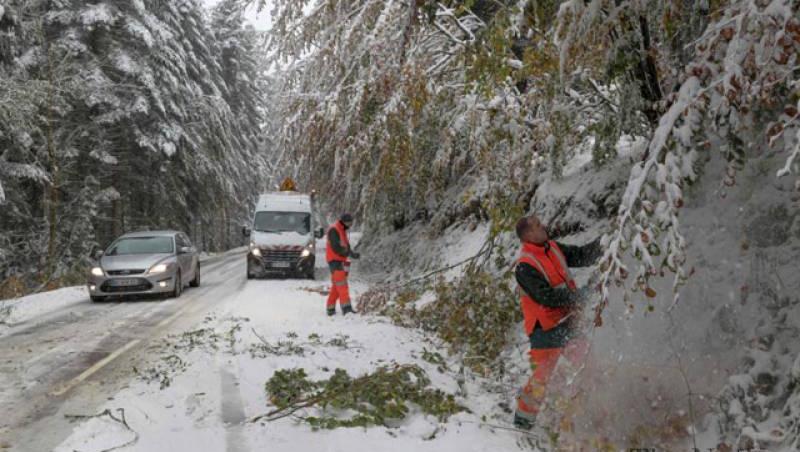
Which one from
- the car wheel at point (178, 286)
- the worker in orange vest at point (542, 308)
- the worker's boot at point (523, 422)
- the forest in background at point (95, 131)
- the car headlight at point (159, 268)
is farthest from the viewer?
the forest in background at point (95, 131)

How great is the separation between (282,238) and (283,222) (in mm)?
1074

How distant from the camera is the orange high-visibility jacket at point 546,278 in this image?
4.90m

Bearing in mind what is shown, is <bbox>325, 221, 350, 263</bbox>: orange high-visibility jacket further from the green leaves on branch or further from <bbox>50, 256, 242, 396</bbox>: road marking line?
the green leaves on branch

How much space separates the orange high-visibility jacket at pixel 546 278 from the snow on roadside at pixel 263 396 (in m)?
1.04

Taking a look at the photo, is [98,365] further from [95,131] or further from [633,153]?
[95,131]

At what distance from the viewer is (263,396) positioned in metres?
5.60

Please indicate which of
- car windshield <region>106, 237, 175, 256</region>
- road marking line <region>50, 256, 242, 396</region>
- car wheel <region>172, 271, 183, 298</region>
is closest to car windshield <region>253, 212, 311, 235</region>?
car windshield <region>106, 237, 175, 256</region>

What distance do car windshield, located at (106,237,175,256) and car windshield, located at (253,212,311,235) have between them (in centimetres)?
414

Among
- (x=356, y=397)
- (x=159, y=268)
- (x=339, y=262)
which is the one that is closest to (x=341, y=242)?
(x=339, y=262)

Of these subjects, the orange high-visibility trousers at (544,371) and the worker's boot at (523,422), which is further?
the worker's boot at (523,422)

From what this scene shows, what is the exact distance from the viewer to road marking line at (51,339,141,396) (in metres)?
6.05

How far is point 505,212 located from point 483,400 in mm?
2132

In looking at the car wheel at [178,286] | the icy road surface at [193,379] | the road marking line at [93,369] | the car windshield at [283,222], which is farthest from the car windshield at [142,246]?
the road marking line at [93,369]

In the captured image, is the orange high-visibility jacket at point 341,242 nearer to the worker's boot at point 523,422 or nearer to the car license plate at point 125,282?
the car license plate at point 125,282
